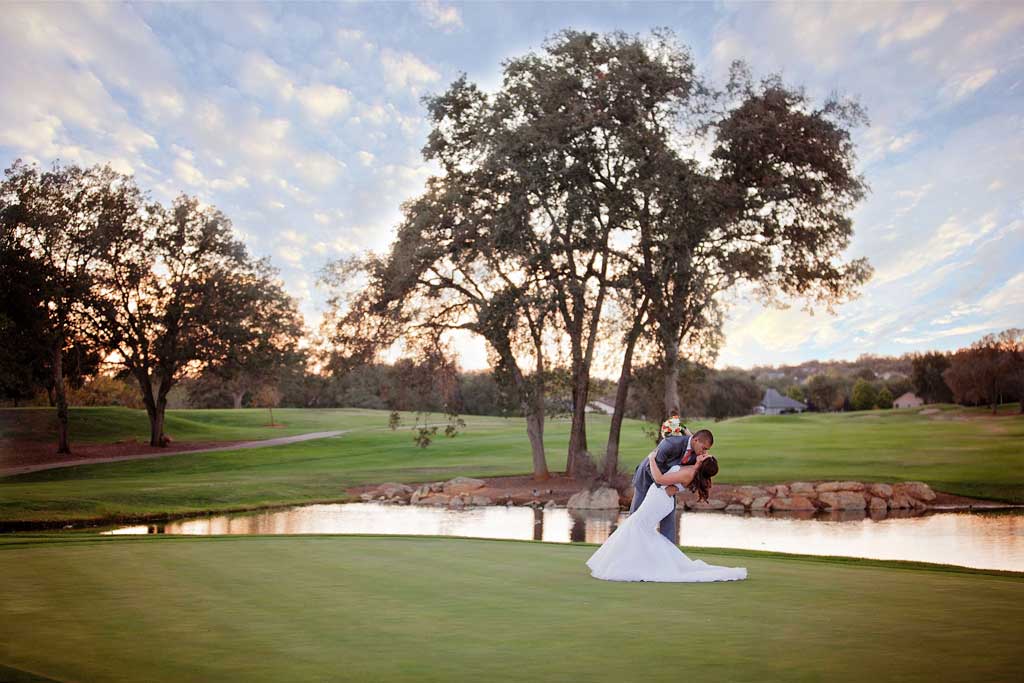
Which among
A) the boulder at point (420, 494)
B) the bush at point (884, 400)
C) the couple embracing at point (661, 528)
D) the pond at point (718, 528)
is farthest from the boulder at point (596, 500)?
the bush at point (884, 400)

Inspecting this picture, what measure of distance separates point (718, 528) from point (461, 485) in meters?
12.5

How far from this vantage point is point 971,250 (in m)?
48.7

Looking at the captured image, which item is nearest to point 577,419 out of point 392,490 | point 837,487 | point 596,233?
point 392,490

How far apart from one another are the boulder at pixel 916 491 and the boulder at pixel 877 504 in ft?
3.04

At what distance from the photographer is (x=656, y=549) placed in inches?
435

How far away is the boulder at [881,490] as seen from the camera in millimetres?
28422

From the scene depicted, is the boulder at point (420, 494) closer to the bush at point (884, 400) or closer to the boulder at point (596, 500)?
the boulder at point (596, 500)

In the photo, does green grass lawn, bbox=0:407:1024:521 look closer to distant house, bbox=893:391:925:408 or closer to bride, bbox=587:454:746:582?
bride, bbox=587:454:746:582

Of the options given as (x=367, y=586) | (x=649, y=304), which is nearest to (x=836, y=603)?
(x=367, y=586)

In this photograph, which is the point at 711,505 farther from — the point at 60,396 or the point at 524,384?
the point at 60,396

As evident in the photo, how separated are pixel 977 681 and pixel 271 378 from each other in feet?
158

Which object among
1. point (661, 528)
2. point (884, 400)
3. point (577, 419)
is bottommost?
point (661, 528)

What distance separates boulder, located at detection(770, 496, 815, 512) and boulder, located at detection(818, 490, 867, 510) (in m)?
0.46

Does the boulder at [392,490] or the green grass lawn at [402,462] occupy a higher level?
the green grass lawn at [402,462]
